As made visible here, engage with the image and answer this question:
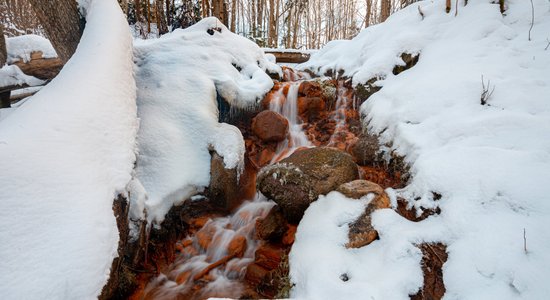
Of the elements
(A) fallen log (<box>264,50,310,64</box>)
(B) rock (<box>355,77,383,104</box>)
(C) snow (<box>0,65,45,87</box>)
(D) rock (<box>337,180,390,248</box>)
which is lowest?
(D) rock (<box>337,180,390,248</box>)

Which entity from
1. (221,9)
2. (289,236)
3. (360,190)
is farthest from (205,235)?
(221,9)

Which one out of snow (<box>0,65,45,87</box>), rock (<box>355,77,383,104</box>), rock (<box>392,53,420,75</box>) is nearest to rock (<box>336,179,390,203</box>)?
rock (<box>355,77,383,104</box>)

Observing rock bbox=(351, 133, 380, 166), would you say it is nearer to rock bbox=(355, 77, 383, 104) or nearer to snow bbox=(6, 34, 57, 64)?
rock bbox=(355, 77, 383, 104)

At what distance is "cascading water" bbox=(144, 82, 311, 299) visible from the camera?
2.73m

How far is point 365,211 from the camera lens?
2.43 m

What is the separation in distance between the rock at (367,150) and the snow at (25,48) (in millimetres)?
6392

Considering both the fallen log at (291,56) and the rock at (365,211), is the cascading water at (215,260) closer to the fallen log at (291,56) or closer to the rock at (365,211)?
the rock at (365,211)

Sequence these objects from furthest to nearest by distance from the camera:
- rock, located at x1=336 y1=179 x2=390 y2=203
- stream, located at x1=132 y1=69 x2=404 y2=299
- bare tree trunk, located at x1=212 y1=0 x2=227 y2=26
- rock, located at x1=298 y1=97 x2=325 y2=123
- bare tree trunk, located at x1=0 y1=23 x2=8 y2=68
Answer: bare tree trunk, located at x1=212 y1=0 x2=227 y2=26, rock, located at x1=298 y1=97 x2=325 y2=123, bare tree trunk, located at x1=0 y1=23 x2=8 y2=68, stream, located at x1=132 y1=69 x2=404 y2=299, rock, located at x1=336 y1=179 x2=390 y2=203

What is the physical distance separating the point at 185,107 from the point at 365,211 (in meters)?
2.92

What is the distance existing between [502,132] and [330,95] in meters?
3.01

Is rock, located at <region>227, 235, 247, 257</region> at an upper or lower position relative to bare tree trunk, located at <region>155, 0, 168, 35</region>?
lower

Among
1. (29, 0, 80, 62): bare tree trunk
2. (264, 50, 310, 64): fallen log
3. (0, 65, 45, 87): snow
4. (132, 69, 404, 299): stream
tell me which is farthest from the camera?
(264, 50, 310, 64): fallen log

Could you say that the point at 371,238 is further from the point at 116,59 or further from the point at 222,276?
the point at 116,59

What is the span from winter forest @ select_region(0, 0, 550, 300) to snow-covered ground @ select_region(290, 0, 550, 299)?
0.05 feet
